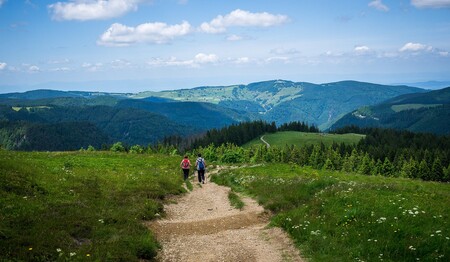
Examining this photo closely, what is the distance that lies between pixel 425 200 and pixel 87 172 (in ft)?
79.1

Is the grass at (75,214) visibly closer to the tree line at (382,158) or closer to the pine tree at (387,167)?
the tree line at (382,158)

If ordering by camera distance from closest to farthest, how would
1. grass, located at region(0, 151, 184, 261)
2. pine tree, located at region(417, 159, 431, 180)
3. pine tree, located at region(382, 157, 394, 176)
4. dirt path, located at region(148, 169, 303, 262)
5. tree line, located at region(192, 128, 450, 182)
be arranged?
grass, located at region(0, 151, 184, 261)
dirt path, located at region(148, 169, 303, 262)
pine tree, located at region(417, 159, 431, 180)
tree line, located at region(192, 128, 450, 182)
pine tree, located at region(382, 157, 394, 176)

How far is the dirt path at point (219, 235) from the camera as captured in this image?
48.9 feet

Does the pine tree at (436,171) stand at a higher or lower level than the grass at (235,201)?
lower

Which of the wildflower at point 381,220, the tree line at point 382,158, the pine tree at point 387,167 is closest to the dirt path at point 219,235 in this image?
the wildflower at point 381,220

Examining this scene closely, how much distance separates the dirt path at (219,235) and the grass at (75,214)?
1.13 metres

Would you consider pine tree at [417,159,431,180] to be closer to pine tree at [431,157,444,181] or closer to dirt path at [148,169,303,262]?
pine tree at [431,157,444,181]

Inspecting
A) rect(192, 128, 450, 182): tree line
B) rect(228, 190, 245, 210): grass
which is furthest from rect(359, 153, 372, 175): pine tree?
rect(228, 190, 245, 210): grass

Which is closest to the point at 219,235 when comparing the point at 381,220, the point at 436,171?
the point at 381,220

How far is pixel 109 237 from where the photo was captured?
1509 cm

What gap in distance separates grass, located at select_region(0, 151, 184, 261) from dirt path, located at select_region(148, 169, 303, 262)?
1.13m

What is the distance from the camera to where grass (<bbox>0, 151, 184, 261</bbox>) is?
12773 mm

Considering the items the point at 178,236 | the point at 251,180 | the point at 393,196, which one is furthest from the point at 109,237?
the point at 251,180

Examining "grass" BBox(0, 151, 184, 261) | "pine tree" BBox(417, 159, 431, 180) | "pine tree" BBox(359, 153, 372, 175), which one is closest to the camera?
"grass" BBox(0, 151, 184, 261)
